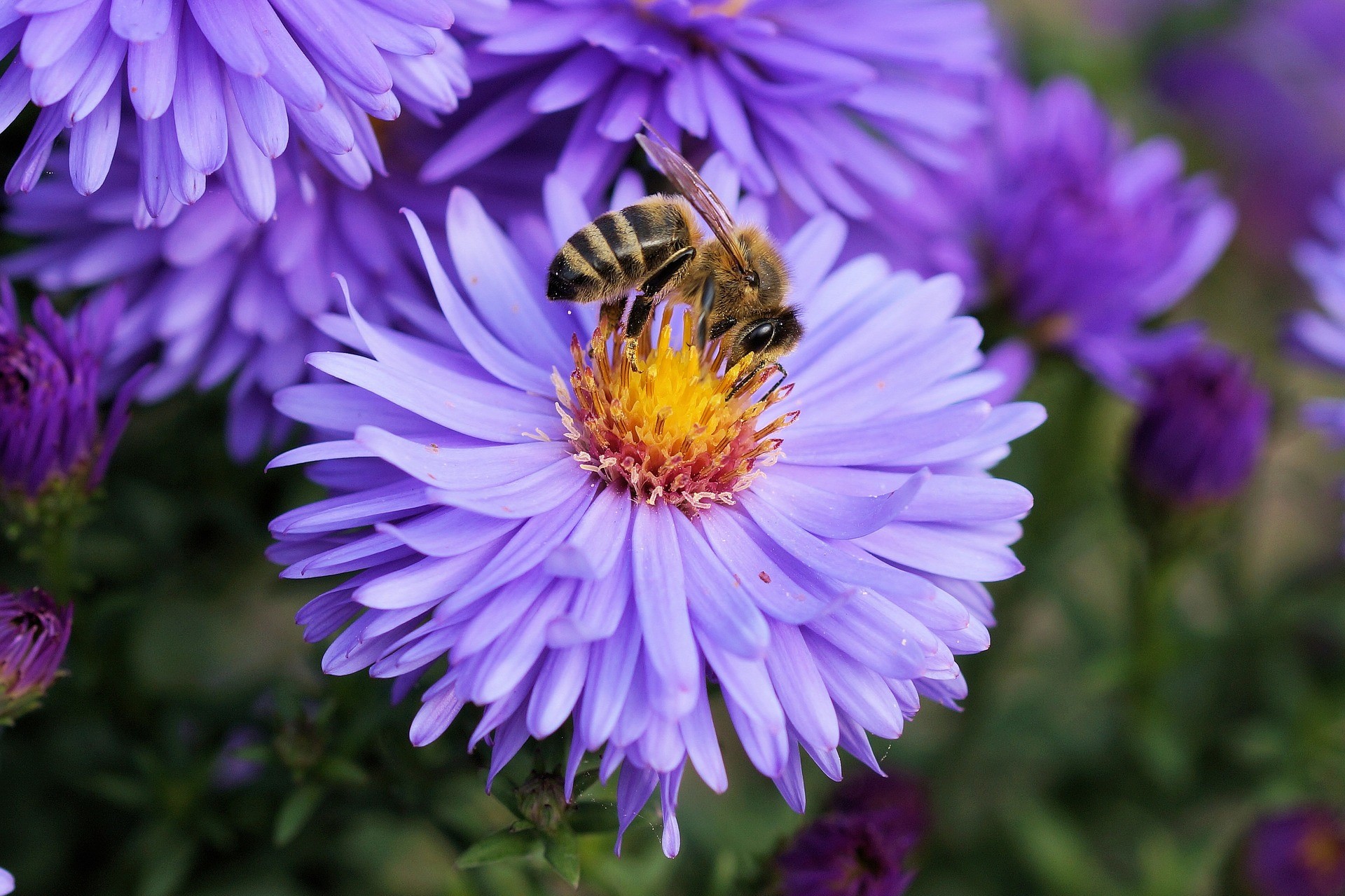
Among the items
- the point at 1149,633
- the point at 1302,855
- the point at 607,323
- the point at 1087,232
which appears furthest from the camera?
the point at 1149,633

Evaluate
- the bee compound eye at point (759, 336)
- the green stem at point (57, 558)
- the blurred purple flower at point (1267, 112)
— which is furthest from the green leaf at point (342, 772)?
the blurred purple flower at point (1267, 112)

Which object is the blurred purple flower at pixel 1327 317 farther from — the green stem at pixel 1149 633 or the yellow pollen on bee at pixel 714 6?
the yellow pollen on bee at pixel 714 6

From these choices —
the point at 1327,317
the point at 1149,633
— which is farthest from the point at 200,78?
the point at 1327,317

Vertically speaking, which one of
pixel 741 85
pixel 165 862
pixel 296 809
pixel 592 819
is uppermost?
pixel 741 85

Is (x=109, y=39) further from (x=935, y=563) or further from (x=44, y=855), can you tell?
(x=44, y=855)

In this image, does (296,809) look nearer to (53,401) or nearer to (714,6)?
(53,401)

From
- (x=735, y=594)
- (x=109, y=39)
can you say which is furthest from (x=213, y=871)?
(x=109, y=39)
